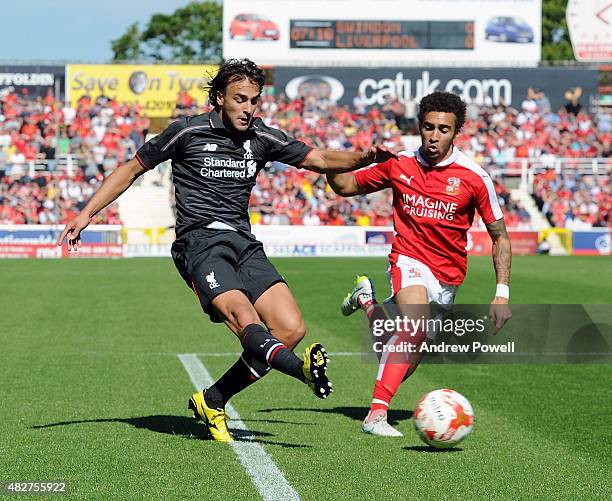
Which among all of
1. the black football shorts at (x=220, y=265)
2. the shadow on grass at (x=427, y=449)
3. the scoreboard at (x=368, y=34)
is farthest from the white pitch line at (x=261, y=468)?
the scoreboard at (x=368, y=34)

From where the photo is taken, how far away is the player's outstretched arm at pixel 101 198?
7059 millimetres

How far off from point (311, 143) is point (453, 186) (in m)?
34.5

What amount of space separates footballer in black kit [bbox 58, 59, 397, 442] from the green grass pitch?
0.74 metres

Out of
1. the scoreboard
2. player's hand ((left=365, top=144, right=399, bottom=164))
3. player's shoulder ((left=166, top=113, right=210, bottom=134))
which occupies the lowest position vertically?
player's hand ((left=365, top=144, right=399, bottom=164))

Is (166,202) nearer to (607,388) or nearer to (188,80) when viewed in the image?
(188,80)

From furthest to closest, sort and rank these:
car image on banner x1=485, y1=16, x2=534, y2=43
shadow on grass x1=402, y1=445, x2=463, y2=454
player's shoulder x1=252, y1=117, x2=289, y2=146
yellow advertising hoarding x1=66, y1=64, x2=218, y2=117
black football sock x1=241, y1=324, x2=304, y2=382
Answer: car image on banner x1=485, y1=16, x2=534, y2=43
yellow advertising hoarding x1=66, y1=64, x2=218, y2=117
player's shoulder x1=252, y1=117, x2=289, y2=146
shadow on grass x1=402, y1=445, x2=463, y2=454
black football sock x1=241, y1=324, x2=304, y2=382

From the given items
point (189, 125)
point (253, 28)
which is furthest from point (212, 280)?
point (253, 28)

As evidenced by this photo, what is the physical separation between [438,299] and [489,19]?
4419 centimetres

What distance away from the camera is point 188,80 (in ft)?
160

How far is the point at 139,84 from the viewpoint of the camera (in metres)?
48.4

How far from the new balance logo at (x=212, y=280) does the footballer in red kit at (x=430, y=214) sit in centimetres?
116

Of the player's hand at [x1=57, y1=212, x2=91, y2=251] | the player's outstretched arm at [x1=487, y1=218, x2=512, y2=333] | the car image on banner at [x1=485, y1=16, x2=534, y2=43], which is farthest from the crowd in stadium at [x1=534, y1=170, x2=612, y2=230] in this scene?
the player's hand at [x1=57, y1=212, x2=91, y2=251]

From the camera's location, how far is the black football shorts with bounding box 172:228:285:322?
706cm

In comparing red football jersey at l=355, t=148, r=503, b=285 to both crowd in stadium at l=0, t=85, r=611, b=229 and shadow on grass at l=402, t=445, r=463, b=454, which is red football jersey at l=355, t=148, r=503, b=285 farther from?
crowd in stadium at l=0, t=85, r=611, b=229
